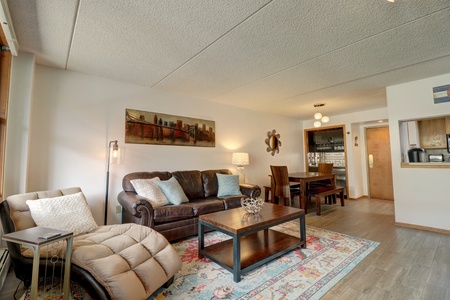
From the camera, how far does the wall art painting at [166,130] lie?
11.4 feet

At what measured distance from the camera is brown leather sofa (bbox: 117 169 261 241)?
259cm

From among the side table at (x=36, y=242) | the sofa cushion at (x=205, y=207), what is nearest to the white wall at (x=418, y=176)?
the sofa cushion at (x=205, y=207)

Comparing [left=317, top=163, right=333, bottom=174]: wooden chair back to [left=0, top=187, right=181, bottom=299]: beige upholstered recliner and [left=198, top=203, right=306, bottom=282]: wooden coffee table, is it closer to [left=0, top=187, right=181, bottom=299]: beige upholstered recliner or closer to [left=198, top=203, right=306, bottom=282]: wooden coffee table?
[left=198, top=203, right=306, bottom=282]: wooden coffee table

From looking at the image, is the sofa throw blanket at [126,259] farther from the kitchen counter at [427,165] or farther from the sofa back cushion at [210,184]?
the kitchen counter at [427,165]

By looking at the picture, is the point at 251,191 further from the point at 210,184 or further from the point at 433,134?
the point at 433,134

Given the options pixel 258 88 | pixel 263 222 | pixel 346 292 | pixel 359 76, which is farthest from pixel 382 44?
pixel 346 292

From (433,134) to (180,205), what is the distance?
4.91 metres

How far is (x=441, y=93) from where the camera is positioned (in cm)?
316

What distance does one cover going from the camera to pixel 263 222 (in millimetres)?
2174

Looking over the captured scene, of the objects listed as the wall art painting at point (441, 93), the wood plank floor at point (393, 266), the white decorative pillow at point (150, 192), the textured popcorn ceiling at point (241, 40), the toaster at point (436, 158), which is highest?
the textured popcorn ceiling at point (241, 40)

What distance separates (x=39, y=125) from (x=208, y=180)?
2575 mm

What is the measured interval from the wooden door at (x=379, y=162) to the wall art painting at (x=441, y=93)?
275 centimetres

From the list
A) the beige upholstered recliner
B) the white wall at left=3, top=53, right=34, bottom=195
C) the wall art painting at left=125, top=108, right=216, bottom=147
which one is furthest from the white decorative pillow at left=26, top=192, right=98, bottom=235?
the wall art painting at left=125, top=108, right=216, bottom=147

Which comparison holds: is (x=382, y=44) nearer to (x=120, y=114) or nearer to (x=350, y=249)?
(x=350, y=249)
